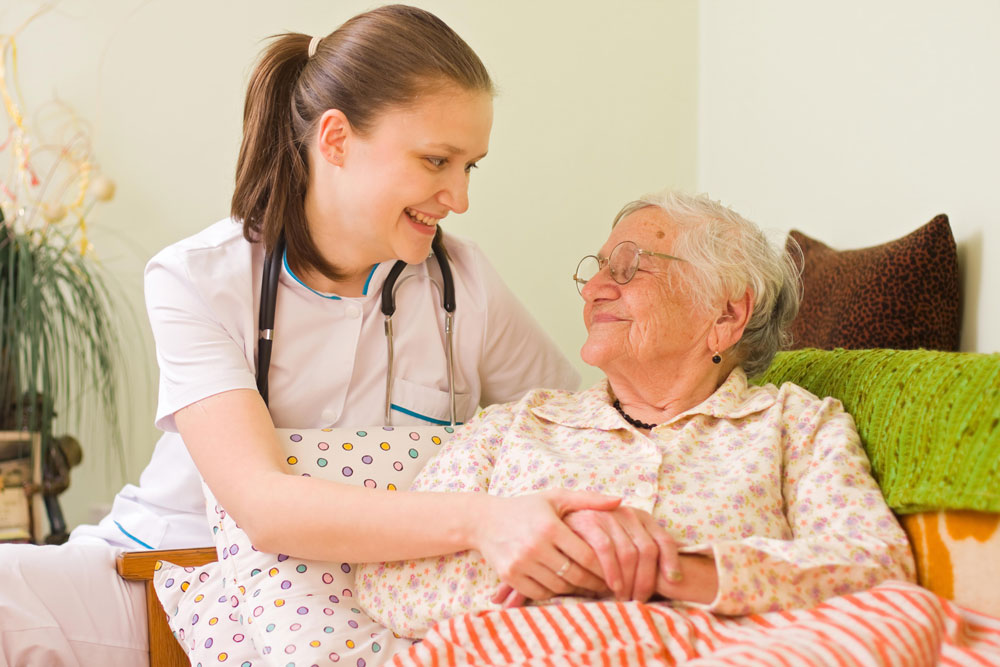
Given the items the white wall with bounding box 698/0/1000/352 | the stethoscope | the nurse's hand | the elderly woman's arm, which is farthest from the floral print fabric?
the white wall with bounding box 698/0/1000/352

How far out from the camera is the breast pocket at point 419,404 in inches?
72.4

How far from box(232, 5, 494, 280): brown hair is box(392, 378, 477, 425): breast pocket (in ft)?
0.84

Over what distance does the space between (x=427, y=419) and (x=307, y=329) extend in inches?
11.9

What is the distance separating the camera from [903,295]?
70.7 inches

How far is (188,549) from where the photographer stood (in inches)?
69.4

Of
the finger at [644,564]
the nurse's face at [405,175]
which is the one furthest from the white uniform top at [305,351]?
the finger at [644,564]

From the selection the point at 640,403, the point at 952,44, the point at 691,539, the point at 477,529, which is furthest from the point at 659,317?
the point at 952,44

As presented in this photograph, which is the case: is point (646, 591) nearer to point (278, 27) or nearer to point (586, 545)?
point (586, 545)

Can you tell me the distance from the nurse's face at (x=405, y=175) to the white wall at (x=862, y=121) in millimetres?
902

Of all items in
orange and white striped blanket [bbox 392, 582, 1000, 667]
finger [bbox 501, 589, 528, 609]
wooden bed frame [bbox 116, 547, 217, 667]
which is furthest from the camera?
wooden bed frame [bbox 116, 547, 217, 667]

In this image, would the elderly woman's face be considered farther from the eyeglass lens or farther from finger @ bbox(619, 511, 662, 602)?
finger @ bbox(619, 511, 662, 602)

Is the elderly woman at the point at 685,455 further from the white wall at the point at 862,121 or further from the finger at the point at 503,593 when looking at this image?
the white wall at the point at 862,121

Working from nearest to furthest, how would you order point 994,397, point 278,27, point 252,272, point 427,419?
1. point 994,397
2. point 252,272
3. point 427,419
4. point 278,27

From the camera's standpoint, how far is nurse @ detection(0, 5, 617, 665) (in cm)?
152
